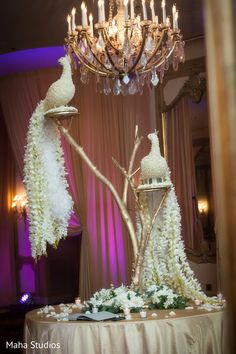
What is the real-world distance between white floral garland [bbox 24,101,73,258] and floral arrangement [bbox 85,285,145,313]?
1.74 feet

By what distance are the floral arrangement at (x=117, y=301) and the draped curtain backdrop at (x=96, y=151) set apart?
3.67 meters

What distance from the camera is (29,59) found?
335 inches

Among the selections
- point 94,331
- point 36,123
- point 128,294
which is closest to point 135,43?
point 36,123

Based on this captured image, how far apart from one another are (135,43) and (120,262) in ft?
13.3

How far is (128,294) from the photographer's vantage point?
414 cm

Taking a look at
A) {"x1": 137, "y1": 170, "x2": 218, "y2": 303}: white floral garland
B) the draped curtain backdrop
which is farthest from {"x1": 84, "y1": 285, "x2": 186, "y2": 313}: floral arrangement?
the draped curtain backdrop

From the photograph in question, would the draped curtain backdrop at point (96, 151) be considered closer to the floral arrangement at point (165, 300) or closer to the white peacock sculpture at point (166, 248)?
the white peacock sculpture at point (166, 248)

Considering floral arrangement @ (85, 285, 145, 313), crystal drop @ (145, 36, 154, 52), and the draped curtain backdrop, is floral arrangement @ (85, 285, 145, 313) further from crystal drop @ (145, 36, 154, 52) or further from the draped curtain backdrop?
the draped curtain backdrop

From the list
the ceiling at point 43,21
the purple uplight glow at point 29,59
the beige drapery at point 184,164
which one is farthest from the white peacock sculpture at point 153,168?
the purple uplight glow at point 29,59

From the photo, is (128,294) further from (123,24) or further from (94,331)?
(123,24)

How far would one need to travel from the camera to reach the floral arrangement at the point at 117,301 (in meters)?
4.03

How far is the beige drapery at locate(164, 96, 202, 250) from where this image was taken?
7312 millimetres

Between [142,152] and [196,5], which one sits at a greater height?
[196,5]

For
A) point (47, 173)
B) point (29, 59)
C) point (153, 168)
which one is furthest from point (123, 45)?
point (29, 59)
